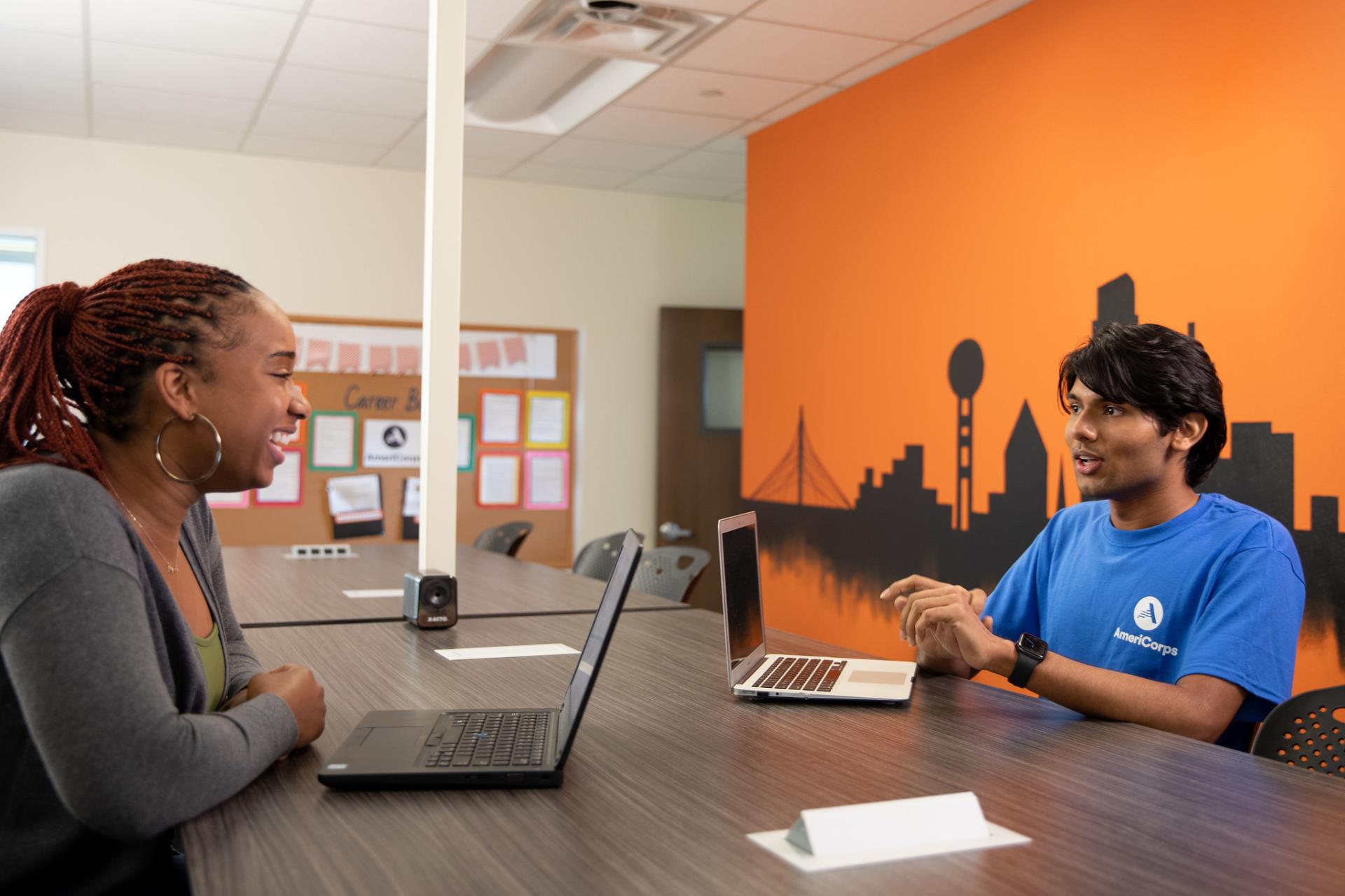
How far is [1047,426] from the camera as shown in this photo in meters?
3.53

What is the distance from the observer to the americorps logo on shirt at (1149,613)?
1.81m

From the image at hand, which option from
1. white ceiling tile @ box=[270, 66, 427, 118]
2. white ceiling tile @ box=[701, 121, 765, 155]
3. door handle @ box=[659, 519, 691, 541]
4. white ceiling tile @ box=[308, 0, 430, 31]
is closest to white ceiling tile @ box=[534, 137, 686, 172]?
white ceiling tile @ box=[701, 121, 765, 155]

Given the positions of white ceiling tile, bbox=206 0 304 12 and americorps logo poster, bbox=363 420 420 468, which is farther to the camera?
americorps logo poster, bbox=363 420 420 468

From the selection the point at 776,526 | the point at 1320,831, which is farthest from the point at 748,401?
the point at 1320,831

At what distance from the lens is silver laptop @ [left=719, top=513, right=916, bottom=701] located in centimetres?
159

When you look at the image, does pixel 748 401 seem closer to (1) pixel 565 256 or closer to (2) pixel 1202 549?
(1) pixel 565 256

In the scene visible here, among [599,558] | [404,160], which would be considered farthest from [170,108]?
[599,558]

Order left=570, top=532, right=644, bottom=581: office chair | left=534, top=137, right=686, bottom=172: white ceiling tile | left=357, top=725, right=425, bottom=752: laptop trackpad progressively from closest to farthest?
left=357, top=725, right=425, bottom=752: laptop trackpad < left=570, top=532, right=644, bottom=581: office chair < left=534, top=137, right=686, bottom=172: white ceiling tile

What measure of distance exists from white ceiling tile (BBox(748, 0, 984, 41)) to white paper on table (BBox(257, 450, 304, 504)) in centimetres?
350

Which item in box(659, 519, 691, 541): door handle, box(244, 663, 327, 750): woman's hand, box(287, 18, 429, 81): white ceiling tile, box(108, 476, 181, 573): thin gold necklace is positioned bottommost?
box(659, 519, 691, 541): door handle

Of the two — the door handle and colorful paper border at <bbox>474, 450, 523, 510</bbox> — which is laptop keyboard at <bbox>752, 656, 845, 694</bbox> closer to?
the door handle

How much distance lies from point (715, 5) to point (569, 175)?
8.38 feet

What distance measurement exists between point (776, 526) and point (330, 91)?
273cm

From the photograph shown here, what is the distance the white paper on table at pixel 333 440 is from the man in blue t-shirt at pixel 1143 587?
15.1 feet
